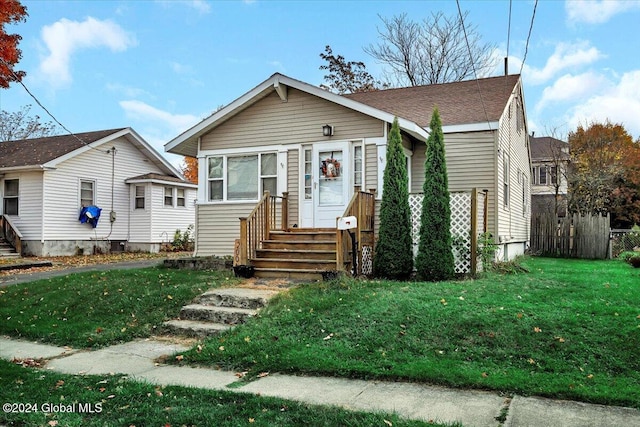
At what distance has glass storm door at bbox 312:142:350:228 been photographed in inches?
448

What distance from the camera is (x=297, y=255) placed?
9.97 m

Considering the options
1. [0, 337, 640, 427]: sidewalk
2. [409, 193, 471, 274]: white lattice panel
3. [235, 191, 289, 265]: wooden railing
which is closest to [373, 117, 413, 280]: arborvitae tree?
[409, 193, 471, 274]: white lattice panel

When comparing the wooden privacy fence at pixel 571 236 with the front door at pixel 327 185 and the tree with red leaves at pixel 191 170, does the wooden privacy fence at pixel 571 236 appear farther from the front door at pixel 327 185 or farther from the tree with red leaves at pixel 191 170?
the tree with red leaves at pixel 191 170

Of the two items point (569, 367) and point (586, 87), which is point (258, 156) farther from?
point (586, 87)

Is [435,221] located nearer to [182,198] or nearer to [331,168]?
[331,168]

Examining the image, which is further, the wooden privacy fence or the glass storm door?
the wooden privacy fence

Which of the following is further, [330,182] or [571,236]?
[571,236]

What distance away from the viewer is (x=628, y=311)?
6266 millimetres

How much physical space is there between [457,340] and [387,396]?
161 cm

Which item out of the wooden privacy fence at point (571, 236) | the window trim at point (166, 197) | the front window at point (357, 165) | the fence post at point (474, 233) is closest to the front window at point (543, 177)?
the wooden privacy fence at point (571, 236)

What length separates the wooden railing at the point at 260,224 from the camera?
31.7ft

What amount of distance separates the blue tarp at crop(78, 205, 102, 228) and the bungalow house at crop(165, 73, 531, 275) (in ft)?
27.2

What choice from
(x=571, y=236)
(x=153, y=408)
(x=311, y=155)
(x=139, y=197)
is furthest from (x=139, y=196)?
(x=153, y=408)

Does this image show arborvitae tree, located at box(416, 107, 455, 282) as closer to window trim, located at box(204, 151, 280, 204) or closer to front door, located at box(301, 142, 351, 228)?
front door, located at box(301, 142, 351, 228)
